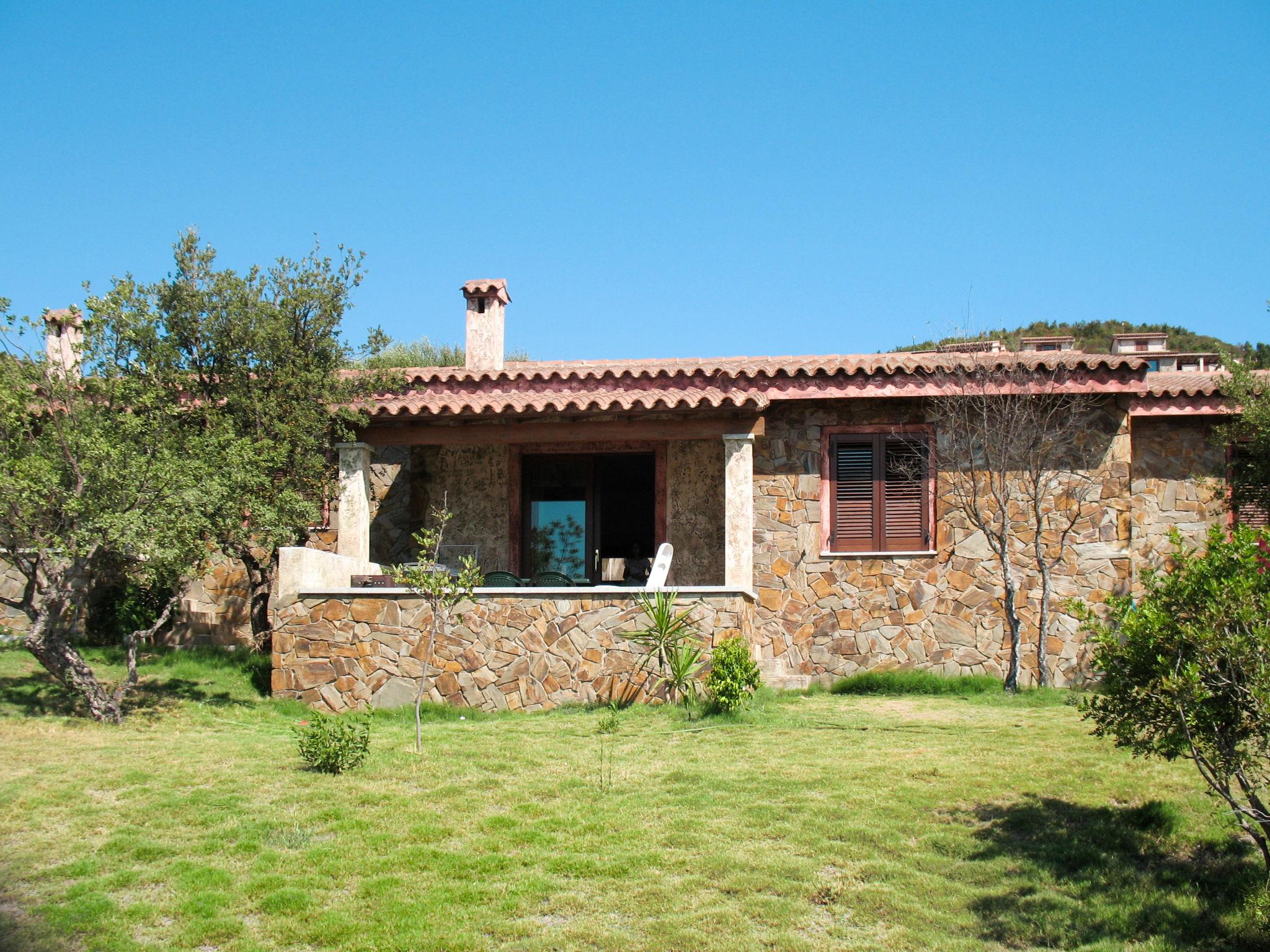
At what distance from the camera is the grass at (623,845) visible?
6.10 metres

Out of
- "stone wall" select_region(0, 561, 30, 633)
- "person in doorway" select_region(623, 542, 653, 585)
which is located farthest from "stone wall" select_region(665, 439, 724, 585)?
"stone wall" select_region(0, 561, 30, 633)

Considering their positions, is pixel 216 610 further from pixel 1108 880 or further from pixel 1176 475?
pixel 1176 475

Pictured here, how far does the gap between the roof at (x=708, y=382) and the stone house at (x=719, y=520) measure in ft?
0.10

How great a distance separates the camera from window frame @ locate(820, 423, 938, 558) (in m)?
14.0

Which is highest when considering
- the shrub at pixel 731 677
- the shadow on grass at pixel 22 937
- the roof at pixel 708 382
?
the roof at pixel 708 382

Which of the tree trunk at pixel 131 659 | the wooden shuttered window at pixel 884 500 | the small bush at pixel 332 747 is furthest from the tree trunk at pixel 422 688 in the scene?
the wooden shuttered window at pixel 884 500

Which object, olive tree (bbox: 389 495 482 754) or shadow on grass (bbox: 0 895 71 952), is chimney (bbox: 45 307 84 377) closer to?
olive tree (bbox: 389 495 482 754)

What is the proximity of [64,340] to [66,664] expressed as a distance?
7.64 meters

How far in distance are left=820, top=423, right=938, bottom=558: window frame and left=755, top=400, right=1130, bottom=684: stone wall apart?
77 mm

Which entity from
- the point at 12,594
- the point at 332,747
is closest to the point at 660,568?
the point at 332,747

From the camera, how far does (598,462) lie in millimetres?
15898

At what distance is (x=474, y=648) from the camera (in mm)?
12039

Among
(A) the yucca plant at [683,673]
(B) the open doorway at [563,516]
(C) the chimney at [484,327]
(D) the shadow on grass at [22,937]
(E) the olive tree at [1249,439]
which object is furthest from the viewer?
(C) the chimney at [484,327]

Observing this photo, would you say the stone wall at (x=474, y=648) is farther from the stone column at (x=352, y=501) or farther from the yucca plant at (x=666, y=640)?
the stone column at (x=352, y=501)
